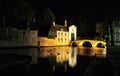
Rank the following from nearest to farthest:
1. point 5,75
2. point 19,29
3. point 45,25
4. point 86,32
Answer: point 5,75 → point 19,29 → point 45,25 → point 86,32

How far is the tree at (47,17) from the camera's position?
→ 133 metres

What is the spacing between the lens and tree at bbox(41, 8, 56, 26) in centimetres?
13275

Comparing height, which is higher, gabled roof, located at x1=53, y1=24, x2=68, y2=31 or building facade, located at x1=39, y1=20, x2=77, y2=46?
gabled roof, located at x1=53, y1=24, x2=68, y2=31

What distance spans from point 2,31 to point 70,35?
62550 mm

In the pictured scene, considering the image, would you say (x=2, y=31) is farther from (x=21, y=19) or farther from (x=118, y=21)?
(x=118, y=21)

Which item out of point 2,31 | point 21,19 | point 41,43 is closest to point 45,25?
point 41,43

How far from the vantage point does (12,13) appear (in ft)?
331

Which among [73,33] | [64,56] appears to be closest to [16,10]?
[64,56]

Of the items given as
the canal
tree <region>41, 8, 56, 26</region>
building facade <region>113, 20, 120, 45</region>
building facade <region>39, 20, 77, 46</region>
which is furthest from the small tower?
the canal

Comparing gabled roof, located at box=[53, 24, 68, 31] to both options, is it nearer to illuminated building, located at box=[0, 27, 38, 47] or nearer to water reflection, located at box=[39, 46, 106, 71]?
illuminated building, located at box=[0, 27, 38, 47]

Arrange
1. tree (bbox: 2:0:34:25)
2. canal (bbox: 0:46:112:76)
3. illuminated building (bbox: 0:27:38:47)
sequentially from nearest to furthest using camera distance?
1. canal (bbox: 0:46:112:76)
2. illuminated building (bbox: 0:27:38:47)
3. tree (bbox: 2:0:34:25)

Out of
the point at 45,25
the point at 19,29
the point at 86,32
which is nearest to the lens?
the point at 19,29

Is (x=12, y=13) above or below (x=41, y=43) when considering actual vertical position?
above

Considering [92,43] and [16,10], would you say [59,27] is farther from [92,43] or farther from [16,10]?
[16,10]
